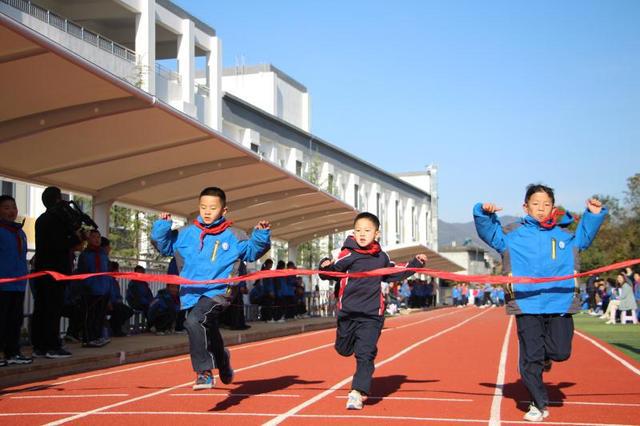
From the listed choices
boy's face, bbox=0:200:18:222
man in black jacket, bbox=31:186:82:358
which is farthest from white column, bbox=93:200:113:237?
Result: boy's face, bbox=0:200:18:222

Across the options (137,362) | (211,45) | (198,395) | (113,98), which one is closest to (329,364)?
(137,362)

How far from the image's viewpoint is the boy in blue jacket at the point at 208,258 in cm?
825

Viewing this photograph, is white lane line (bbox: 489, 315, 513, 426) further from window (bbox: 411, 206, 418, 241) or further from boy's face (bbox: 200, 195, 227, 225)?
window (bbox: 411, 206, 418, 241)

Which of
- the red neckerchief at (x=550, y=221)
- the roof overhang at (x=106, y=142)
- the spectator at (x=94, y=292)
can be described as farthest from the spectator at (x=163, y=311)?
the red neckerchief at (x=550, y=221)

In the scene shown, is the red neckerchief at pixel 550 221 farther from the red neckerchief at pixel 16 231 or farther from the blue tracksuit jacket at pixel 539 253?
the red neckerchief at pixel 16 231

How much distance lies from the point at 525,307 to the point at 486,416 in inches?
39.2

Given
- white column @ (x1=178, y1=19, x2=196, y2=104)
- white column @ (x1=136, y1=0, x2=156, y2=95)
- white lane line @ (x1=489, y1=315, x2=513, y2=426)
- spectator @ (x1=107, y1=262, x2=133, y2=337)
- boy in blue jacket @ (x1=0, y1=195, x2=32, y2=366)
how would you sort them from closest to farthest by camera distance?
1. white lane line @ (x1=489, y1=315, x2=513, y2=426)
2. boy in blue jacket @ (x1=0, y1=195, x2=32, y2=366)
3. spectator @ (x1=107, y1=262, x2=133, y2=337)
4. white column @ (x1=136, y1=0, x2=156, y2=95)
5. white column @ (x1=178, y1=19, x2=196, y2=104)

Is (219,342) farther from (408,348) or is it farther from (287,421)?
(408,348)

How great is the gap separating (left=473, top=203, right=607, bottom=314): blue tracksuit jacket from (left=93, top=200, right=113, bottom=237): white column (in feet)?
40.4

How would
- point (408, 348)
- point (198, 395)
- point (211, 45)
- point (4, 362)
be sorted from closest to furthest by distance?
1. point (198, 395)
2. point (4, 362)
3. point (408, 348)
4. point (211, 45)

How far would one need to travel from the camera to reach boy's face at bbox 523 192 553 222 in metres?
8.16

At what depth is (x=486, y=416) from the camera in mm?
7836

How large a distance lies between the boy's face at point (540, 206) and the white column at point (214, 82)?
37787 mm

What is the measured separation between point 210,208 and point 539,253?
3.04m
